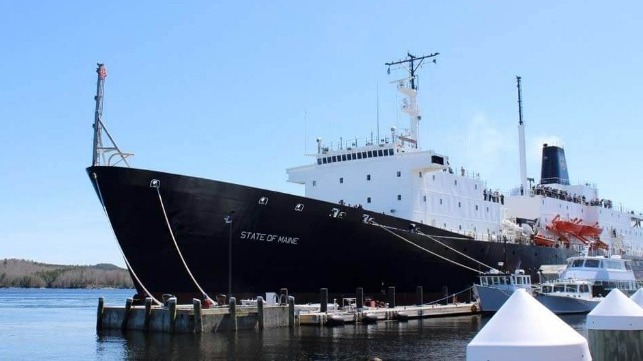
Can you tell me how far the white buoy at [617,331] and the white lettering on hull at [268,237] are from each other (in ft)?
59.2

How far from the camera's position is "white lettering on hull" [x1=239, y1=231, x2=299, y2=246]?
23.1 m

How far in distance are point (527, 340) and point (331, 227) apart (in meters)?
22.2

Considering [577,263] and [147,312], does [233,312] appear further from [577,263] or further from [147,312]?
[577,263]

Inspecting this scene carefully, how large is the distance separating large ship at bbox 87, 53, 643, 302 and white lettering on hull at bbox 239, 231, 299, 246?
37 mm

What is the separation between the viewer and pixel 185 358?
17.1 metres

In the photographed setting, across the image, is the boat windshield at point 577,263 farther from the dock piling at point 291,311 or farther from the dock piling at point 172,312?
the dock piling at point 172,312

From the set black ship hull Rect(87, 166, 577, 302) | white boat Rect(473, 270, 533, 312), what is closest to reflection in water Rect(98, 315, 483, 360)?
black ship hull Rect(87, 166, 577, 302)

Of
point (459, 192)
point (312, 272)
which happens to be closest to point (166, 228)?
point (312, 272)

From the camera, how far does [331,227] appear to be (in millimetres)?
24906

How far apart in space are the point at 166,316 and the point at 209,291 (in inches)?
71.3

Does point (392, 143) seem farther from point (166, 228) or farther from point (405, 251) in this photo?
point (166, 228)

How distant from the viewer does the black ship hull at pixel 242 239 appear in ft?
71.6

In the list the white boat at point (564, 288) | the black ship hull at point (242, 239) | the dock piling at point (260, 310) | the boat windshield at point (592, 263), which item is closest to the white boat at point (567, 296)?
the white boat at point (564, 288)

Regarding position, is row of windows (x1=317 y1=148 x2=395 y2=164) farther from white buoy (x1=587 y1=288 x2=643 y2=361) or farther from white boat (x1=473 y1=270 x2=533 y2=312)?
white buoy (x1=587 y1=288 x2=643 y2=361)
